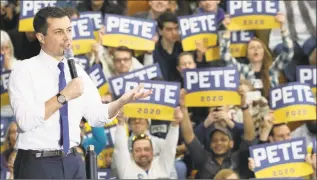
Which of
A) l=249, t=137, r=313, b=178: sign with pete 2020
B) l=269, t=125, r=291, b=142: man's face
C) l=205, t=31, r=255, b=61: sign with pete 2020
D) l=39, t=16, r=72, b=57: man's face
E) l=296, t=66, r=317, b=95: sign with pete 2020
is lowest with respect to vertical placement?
l=249, t=137, r=313, b=178: sign with pete 2020

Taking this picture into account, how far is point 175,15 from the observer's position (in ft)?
30.1

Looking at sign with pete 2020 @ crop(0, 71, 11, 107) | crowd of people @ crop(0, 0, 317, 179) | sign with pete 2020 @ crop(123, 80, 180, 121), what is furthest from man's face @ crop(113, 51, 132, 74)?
sign with pete 2020 @ crop(0, 71, 11, 107)

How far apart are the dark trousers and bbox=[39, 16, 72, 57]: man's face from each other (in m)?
0.55

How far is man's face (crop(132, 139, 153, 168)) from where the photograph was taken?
8008 mm

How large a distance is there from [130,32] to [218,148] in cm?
135

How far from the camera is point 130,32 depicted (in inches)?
350

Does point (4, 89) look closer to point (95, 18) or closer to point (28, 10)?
point (28, 10)

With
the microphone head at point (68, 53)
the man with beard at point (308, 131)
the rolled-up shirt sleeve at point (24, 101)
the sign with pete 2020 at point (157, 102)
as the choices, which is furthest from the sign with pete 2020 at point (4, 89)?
the microphone head at point (68, 53)

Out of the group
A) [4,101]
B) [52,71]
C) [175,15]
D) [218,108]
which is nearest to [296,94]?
[218,108]

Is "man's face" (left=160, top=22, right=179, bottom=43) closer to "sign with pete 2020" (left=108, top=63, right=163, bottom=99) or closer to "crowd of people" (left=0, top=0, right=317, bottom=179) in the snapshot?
"crowd of people" (left=0, top=0, right=317, bottom=179)

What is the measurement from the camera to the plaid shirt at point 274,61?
8852mm

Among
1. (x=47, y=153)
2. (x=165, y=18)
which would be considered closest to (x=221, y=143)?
(x=165, y=18)

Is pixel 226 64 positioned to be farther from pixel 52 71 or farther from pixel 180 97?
pixel 52 71

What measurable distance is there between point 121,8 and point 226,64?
3.77 feet
